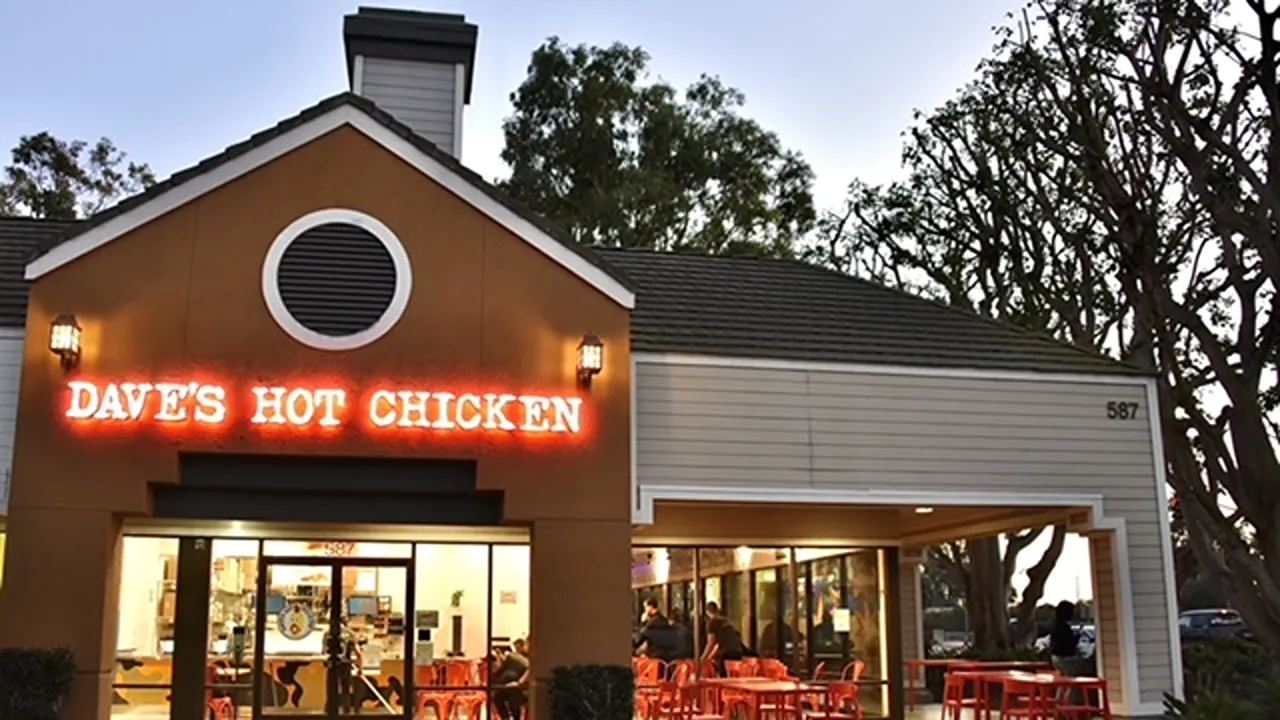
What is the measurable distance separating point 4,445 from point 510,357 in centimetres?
464

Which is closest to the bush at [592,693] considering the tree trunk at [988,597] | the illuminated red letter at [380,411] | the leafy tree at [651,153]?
the illuminated red letter at [380,411]

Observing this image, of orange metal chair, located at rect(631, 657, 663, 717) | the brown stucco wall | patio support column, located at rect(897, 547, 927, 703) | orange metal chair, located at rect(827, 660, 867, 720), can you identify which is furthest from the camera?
patio support column, located at rect(897, 547, 927, 703)

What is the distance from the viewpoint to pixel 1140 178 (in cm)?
1730

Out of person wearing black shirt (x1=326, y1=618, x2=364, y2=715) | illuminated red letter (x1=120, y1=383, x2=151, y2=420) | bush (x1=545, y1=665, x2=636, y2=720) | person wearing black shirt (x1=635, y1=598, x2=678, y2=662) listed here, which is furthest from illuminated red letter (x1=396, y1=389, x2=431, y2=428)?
person wearing black shirt (x1=635, y1=598, x2=678, y2=662)

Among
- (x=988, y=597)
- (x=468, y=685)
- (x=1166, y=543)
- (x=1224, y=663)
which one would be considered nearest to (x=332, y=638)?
(x=468, y=685)

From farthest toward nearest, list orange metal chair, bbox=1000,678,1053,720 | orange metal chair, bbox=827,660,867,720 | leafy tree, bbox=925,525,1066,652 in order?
leafy tree, bbox=925,525,1066,652 → orange metal chair, bbox=827,660,867,720 → orange metal chair, bbox=1000,678,1053,720

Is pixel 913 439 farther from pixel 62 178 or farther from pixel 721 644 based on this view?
pixel 62 178

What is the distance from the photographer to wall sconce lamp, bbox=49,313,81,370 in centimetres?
1091

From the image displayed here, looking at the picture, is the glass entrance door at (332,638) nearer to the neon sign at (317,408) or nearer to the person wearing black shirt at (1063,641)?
the neon sign at (317,408)

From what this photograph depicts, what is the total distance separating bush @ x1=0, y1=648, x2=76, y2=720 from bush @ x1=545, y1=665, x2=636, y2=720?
4087 millimetres

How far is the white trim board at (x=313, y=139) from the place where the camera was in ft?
37.1

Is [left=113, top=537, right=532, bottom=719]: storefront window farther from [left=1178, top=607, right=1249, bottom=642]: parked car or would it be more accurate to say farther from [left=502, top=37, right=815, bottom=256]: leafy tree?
[left=1178, top=607, right=1249, bottom=642]: parked car

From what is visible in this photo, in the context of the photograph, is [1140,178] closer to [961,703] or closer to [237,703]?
[961,703]

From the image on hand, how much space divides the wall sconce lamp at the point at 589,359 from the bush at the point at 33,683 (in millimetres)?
5060
